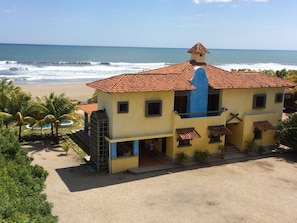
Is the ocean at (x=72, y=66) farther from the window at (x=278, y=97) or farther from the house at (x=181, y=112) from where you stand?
the window at (x=278, y=97)

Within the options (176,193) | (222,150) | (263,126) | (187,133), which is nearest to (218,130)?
(222,150)

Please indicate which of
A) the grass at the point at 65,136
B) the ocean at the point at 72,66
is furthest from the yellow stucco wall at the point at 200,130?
the ocean at the point at 72,66

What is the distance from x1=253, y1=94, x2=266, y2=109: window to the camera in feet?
82.9

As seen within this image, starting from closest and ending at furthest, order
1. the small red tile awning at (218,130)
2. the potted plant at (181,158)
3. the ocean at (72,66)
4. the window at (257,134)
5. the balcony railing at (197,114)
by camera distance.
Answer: the potted plant at (181,158) → the small red tile awning at (218,130) → the balcony railing at (197,114) → the window at (257,134) → the ocean at (72,66)

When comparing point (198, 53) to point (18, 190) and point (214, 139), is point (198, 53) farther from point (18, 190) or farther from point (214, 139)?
point (18, 190)

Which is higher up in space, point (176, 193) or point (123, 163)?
point (123, 163)

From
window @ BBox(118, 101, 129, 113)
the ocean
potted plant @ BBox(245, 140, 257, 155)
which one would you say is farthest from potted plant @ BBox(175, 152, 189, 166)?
the ocean

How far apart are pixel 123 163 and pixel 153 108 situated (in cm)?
392

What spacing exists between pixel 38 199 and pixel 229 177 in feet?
46.4

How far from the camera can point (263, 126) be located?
25.0 meters

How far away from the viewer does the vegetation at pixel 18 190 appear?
23.7 ft

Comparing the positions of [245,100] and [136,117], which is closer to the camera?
[136,117]

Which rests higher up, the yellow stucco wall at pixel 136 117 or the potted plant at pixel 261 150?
the yellow stucco wall at pixel 136 117

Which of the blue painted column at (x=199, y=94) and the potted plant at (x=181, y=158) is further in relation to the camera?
the blue painted column at (x=199, y=94)
